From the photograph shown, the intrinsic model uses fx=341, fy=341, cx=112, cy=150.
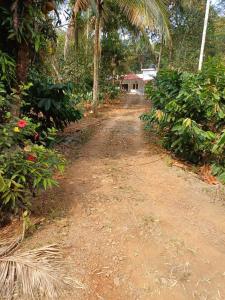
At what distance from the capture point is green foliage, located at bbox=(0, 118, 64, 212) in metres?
3.25

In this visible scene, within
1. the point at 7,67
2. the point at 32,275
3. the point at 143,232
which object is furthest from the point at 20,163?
the point at 143,232

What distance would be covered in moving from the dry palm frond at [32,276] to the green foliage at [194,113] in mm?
3584

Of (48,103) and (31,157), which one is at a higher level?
(48,103)

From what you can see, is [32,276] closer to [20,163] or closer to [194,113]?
[20,163]

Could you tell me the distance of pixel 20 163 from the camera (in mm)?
3289

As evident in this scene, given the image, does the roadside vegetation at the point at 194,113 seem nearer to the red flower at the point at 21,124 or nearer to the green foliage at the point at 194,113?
the green foliage at the point at 194,113

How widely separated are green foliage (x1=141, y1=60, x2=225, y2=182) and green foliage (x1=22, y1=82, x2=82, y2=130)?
175 centimetres

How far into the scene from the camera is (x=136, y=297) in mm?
2885

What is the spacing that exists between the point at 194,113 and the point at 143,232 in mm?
3149

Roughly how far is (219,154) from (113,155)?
1921 mm

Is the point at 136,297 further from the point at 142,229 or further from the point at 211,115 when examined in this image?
the point at 211,115

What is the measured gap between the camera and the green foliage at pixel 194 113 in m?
5.80

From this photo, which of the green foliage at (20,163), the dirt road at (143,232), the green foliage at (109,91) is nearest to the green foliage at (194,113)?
the dirt road at (143,232)

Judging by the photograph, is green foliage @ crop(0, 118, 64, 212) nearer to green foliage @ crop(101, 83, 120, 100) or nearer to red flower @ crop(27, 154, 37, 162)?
red flower @ crop(27, 154, 37, 162)
